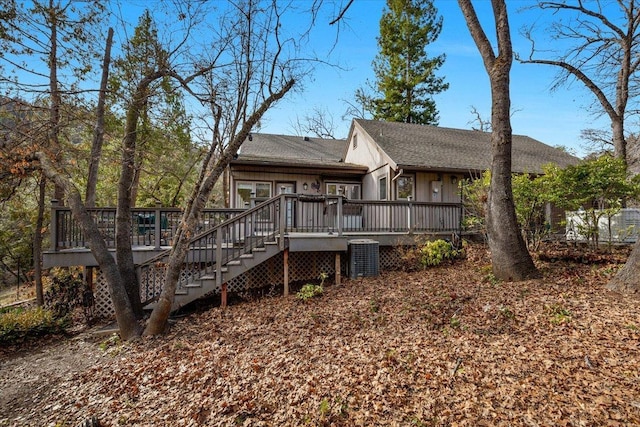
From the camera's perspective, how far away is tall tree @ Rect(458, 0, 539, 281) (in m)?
6.18

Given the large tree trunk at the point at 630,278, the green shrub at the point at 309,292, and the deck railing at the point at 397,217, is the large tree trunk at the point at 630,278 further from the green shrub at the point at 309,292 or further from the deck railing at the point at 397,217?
the green shrub at the point at 309,292

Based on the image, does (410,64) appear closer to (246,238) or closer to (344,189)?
(344,189)

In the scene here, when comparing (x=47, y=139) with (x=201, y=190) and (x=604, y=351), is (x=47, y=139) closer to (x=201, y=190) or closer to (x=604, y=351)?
(x=201, y=190)

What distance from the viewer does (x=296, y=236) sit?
7594mm

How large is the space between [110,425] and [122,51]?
7.27m

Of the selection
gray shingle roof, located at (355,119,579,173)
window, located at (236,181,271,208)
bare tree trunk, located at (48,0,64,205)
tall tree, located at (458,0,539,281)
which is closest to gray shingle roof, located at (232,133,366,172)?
window, located at (236,181,271,208)

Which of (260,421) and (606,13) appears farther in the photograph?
(606,13)

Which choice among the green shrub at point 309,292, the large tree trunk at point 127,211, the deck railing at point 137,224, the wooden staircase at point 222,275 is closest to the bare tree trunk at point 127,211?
the large tree trunk at point 127,211

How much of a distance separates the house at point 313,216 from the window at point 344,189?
4 centimetres

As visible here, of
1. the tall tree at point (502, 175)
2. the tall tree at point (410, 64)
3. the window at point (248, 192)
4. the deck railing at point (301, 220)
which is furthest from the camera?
the tall tree at point (410, 64)

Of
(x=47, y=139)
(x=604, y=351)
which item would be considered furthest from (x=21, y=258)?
(x=604, y=351)

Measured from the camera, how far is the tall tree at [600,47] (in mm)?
11883

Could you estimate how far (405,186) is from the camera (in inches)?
456

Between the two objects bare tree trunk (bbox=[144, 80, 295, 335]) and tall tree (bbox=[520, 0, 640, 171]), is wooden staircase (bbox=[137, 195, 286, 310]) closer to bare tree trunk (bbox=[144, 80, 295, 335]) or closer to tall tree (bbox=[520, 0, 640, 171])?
bare tree trunk (bbox=[144, 80, 295, 335])
